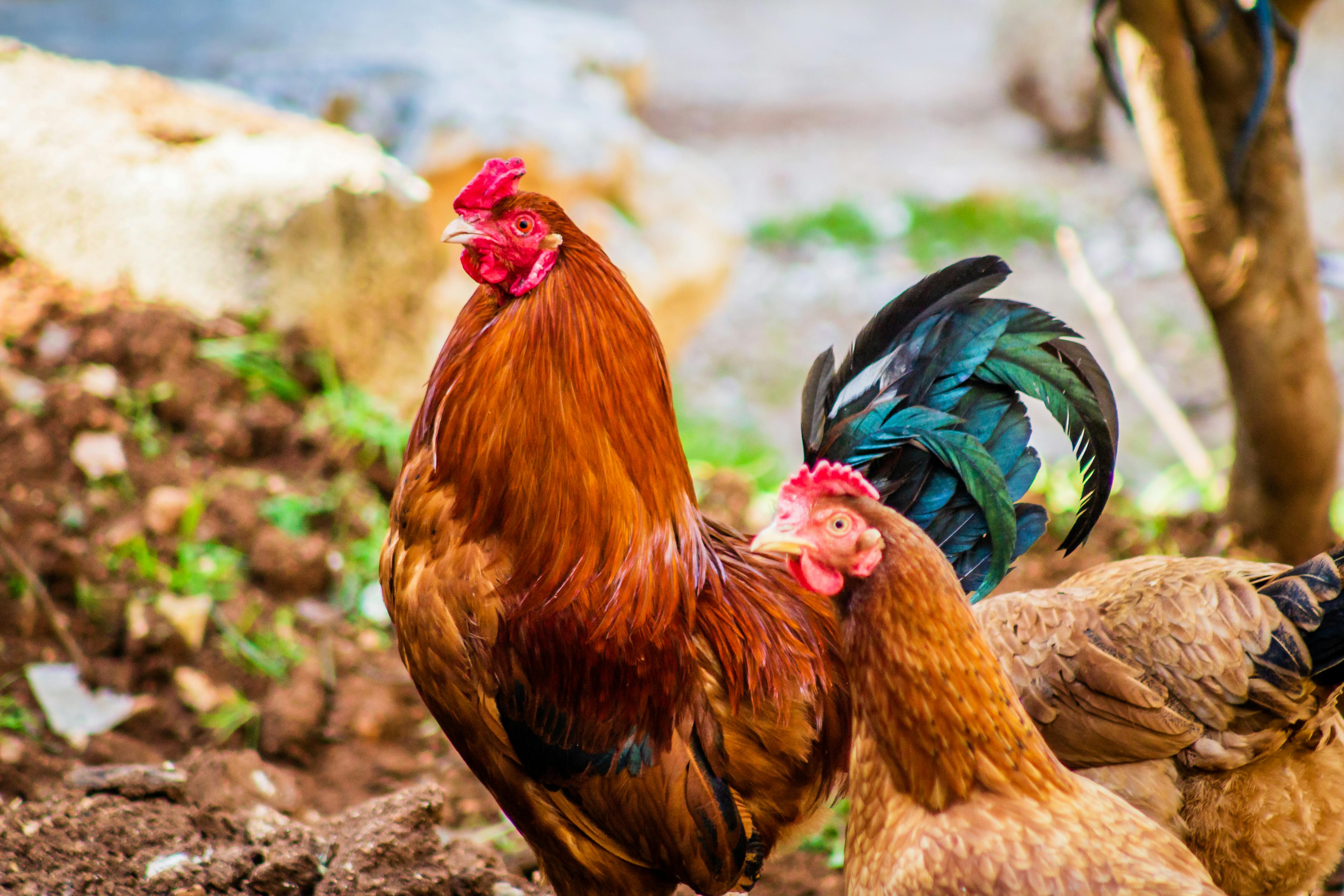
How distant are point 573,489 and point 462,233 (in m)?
0.63

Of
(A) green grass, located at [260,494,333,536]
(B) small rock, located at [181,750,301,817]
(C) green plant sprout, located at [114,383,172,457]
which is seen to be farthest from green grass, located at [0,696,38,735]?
(C) green plant sprout, located at [114,383,172,457]

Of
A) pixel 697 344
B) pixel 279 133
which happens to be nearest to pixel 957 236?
pixel 697 344

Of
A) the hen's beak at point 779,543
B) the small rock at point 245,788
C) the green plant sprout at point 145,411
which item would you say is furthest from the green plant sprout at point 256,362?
the hen's beak at point 779,543

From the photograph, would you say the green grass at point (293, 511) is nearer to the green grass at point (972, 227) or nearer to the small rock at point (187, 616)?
the small rock at point (187, 616)

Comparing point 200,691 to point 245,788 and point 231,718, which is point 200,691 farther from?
point 245,788

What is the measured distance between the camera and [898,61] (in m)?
17.9

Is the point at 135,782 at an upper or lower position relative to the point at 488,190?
lower

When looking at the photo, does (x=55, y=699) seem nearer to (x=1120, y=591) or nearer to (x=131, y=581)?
(x=131, y=581)

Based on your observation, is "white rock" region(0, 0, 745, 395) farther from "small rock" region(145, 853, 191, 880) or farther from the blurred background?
"small rock" region(145, 853, 191, 880)

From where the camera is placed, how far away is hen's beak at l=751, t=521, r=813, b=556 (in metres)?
2.16

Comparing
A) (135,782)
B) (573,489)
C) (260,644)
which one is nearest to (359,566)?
(260,644)

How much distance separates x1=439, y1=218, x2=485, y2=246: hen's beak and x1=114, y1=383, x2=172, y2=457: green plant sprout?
271cm

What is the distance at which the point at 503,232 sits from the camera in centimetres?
254

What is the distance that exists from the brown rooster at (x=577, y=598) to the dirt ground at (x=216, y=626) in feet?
1.71
